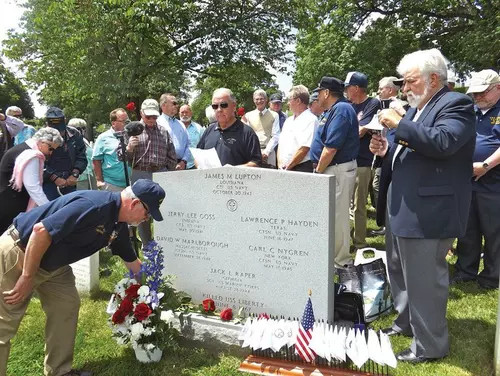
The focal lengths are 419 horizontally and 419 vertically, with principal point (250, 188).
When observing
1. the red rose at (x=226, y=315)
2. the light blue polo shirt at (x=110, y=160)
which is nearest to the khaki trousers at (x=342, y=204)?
the red rose at (x=226, y=315)

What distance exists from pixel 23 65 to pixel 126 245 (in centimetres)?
2295

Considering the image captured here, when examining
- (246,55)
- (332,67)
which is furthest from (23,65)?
(332,67)

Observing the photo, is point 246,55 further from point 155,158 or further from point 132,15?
point 155,158

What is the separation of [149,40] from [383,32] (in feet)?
34.9

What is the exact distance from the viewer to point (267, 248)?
3.46 m

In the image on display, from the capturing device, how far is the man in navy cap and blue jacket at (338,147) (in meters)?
4.52

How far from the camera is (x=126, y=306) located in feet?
10.7

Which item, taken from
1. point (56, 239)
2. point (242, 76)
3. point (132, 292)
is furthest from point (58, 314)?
point (242, 76)

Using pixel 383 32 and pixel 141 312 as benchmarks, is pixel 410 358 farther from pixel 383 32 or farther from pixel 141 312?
pixel 383 32

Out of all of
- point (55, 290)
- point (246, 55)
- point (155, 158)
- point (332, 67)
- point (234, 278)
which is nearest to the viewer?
point (55, 290)

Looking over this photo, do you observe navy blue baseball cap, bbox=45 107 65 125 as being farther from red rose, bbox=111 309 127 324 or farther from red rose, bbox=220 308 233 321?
red rose, bbox=220 308 233 321

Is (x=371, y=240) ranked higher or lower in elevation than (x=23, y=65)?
lower

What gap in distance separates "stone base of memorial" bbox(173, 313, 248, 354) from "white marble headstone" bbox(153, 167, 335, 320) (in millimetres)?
285

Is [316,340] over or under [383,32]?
under
